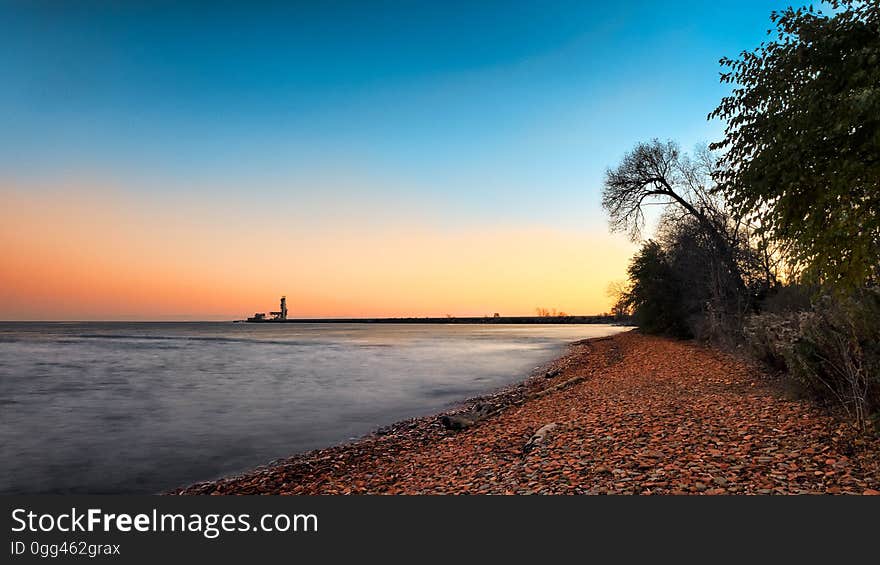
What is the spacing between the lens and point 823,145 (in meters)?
7.84

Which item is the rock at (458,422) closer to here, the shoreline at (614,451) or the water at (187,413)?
the shoreline at (614,451)

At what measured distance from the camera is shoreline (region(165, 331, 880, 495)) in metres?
6.13

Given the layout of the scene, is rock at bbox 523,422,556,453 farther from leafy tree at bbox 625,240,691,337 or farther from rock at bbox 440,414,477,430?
leafy tree at bbox 625,240,691,337

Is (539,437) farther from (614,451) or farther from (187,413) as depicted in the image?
(187,413)

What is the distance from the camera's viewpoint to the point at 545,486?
20.9 ft

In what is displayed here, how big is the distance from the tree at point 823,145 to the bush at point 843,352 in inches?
21.4

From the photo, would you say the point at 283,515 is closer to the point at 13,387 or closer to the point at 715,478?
the point at 715,478

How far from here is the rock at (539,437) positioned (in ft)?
28.7

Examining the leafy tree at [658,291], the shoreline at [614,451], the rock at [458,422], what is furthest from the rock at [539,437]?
the leafy tree at [658,291]

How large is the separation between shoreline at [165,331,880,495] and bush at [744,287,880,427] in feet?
1.52

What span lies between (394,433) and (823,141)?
10873mm

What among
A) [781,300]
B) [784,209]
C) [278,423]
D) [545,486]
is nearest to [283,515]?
[545,486]

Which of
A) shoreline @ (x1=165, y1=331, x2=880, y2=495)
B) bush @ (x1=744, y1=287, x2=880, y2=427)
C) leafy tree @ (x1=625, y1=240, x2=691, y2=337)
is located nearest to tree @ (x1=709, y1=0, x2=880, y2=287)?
bush @ (x1=744, y1=287, x2=880, y2=427)

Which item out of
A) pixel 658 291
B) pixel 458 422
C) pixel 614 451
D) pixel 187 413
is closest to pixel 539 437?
pixel 614 451
